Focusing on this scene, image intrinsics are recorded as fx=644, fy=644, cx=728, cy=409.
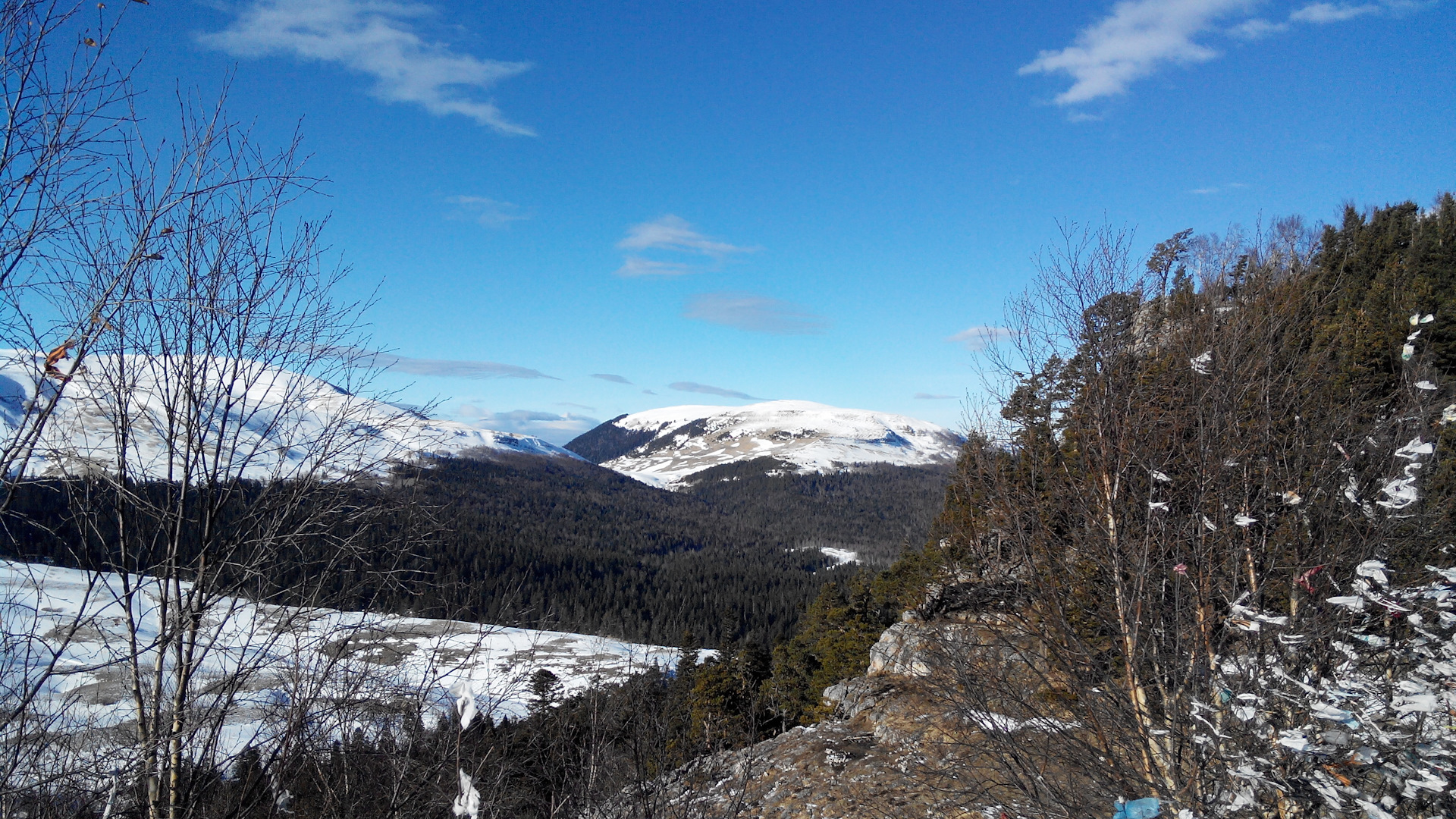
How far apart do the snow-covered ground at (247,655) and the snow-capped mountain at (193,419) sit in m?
0.85

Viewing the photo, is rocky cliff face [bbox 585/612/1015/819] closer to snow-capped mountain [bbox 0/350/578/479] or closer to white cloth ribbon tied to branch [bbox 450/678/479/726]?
white cloth ribbon tied to branch [bbox 450/678/479/726]

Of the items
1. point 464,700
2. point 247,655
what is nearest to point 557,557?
point 247,655

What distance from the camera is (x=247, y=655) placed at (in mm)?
4570

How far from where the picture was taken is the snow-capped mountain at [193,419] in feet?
12.4

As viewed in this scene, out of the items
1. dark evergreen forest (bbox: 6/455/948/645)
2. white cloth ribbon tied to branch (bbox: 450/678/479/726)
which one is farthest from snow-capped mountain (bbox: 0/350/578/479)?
white cloth ribbon tied to branch (bbox: 450/678/479/726)

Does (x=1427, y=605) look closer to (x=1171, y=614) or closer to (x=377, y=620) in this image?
(x=1171, y=614)

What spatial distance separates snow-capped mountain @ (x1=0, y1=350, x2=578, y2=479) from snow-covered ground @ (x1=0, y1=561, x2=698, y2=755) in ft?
2.78

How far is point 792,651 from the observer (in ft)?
97.4

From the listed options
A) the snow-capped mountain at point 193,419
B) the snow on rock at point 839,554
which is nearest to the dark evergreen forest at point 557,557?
the snow-capped mountain at point 193,419

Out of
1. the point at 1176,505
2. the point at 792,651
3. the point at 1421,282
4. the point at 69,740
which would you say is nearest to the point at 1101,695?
the point at 1176,505

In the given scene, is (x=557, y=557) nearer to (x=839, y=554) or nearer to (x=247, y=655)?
(x=839, y=554)

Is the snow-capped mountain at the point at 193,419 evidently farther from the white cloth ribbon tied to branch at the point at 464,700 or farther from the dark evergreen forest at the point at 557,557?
the white cloth ribbon tied to branch at the point at 464,700

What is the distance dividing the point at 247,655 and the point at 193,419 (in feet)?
5.61

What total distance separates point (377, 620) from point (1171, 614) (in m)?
6.96
